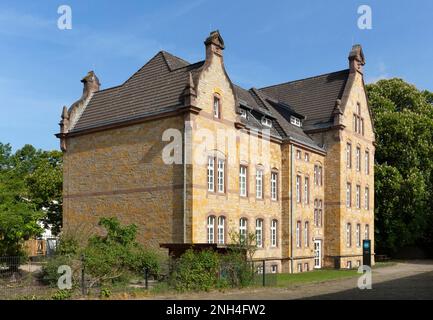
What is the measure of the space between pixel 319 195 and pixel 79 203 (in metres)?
17.6

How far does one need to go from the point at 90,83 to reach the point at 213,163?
12.1 meters

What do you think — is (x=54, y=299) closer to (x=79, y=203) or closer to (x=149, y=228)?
(x=149, y=228)

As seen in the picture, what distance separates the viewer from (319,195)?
134 ft

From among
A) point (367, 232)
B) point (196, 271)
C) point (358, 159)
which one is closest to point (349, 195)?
A: point (358, 159)

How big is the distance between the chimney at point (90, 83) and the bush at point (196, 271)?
18.2 metres

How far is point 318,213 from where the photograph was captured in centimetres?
4072

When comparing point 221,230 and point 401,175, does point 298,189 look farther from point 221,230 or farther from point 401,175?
point 401,175

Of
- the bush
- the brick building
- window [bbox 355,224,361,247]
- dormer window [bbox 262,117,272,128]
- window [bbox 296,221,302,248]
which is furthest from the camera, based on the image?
window [bbox 355,224,361,247]

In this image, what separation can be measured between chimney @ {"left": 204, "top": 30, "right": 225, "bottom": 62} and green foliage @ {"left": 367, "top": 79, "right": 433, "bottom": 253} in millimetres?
25608

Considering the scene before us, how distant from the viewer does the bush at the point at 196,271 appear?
2136cm

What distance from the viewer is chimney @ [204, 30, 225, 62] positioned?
3019cm

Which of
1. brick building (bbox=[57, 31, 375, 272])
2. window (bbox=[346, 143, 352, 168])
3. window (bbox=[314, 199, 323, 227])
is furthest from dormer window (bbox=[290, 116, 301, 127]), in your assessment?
window (bbox=[314, 199, 323, 227])

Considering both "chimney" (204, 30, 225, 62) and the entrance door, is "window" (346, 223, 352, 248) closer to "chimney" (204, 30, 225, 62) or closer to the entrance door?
the entrance door

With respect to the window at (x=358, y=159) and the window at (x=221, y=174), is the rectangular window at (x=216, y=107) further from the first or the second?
the window at (x=358, y=159)
